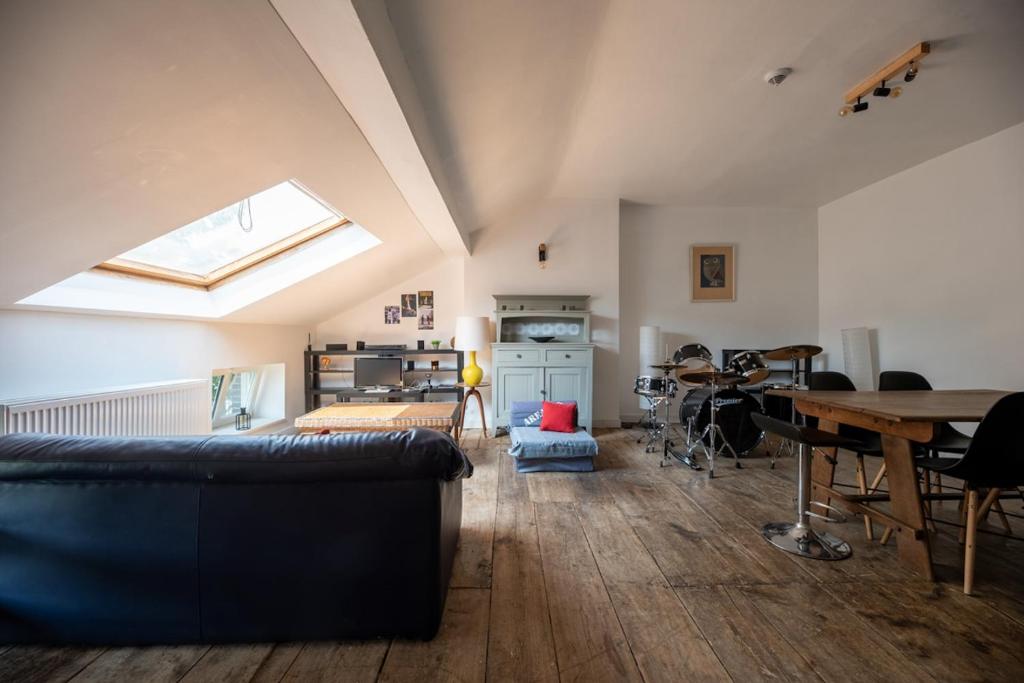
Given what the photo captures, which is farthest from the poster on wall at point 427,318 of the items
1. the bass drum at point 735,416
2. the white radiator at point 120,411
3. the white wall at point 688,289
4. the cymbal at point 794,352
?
the cymbal at point 794,352

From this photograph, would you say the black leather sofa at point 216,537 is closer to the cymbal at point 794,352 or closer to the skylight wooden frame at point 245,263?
the skylight wooden frame at point 245,263

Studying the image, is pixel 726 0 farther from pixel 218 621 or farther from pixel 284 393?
pixel 284 393

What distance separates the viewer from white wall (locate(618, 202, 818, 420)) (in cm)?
527

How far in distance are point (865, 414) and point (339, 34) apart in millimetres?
2925

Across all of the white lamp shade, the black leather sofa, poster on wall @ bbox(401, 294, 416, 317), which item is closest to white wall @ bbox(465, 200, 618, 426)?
the white lamp shade

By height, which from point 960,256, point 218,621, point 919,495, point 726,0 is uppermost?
point 726,0

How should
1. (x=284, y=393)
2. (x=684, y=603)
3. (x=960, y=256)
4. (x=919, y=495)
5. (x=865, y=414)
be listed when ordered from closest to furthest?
1. (x=684, y=603)
2. (x=919, y=495)
3. (x=865, y=414)
4. (x=960, y=256)
5. (x=284, y=393)

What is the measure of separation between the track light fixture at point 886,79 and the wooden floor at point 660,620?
2.90 metres

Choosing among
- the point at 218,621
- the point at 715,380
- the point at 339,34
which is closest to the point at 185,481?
the point at 218,621

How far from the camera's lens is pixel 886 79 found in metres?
2.58

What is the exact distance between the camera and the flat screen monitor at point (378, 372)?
4.84 meters

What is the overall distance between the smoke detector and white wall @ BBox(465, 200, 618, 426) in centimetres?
235

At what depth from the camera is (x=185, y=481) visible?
131 centimetres

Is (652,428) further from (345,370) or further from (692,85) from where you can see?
(345,370)
